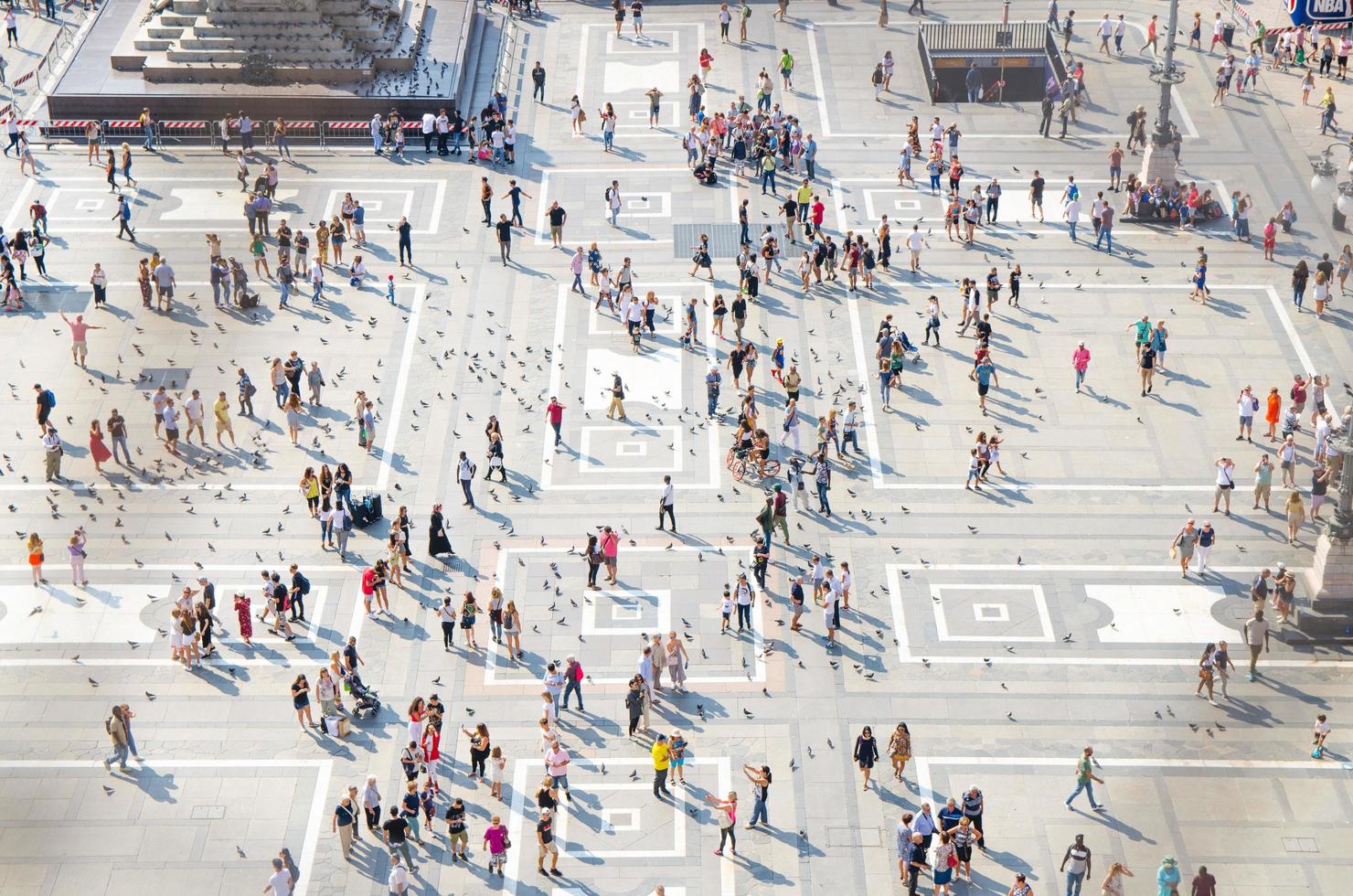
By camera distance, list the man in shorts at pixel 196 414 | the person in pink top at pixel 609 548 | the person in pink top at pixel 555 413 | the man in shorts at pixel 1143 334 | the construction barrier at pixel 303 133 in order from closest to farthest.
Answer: the person in pink top at pixel 609 548
the person in pink top at pixel 555 413
the man in shorts at pixel 196 414
the man in shorts at pixel 1143 334
the construction barrier at pixel 303 133

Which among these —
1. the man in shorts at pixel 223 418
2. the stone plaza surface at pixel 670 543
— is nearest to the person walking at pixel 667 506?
the stone plaza surface at pixel 670 543

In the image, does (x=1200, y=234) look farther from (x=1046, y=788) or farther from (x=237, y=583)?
(x=237, y=583)

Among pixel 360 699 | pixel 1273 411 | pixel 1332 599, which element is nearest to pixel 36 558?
pixel 360 699

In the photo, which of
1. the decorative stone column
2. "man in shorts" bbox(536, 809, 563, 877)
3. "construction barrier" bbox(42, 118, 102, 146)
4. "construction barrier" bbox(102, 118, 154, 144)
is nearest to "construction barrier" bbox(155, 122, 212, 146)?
"construction barrier" bbox(102, 118, 154, 144)

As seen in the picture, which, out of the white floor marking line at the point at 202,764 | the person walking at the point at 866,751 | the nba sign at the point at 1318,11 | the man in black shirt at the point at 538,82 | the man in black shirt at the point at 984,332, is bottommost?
the white floor marking line at the point at 202,764

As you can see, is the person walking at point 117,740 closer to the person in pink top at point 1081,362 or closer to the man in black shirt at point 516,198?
the man in black shirt at point 516,198

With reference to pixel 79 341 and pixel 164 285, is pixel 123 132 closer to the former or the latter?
pixel 164 285

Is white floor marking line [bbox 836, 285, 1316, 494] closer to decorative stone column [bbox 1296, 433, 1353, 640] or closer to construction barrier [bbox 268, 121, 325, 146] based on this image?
decorative stone column [bbox 1296, 433, 1353, 640]
